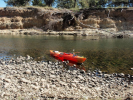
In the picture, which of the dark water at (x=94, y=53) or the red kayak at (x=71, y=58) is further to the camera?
the red kayak at (x=71, y=58)

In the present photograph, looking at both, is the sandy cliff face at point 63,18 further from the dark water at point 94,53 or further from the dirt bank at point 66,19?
the dark water at point 94,53

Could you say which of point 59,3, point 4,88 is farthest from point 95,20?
point 4,88

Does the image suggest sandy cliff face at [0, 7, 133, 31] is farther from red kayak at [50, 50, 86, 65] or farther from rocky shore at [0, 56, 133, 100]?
rocky shore at [0, 56, 133, 100]

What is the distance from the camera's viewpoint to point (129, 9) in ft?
114

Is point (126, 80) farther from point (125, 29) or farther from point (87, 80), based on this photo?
point (125, 29)

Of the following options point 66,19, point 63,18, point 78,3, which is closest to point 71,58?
point 66,19

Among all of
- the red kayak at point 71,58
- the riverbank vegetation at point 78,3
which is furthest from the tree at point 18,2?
the red kayak at point 71,58

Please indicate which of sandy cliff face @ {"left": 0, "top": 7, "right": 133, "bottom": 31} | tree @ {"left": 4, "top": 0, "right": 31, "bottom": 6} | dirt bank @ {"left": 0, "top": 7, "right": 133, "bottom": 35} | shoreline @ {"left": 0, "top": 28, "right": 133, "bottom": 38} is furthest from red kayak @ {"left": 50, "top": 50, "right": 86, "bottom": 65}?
tree @ {"left": 4, "top": 0, "right": 31, "bottom": 6}

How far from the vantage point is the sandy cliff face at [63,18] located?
34.3 meters

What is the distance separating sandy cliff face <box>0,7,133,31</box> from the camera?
1352 inches

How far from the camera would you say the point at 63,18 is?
3606 centimetres

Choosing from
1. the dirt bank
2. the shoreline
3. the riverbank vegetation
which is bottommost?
the shoreline

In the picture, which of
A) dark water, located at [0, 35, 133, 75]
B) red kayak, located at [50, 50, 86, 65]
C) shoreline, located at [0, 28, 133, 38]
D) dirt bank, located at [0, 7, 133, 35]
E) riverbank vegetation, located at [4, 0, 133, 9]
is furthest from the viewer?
riverbank vegetation, located at [4, 0, 133, 9]

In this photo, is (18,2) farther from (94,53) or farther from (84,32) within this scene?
(94,53)
